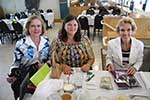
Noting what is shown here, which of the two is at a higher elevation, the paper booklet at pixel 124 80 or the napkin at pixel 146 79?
the paper booklet at pixel 124 80

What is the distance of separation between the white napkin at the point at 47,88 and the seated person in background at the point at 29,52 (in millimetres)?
580

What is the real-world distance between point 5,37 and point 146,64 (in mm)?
5615

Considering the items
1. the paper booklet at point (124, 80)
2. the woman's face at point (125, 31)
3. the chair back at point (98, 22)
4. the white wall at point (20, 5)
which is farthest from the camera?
the white wall at point (20, 5)

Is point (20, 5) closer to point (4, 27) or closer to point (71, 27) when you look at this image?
point (4, 27)

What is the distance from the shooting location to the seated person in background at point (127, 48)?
2154 mm

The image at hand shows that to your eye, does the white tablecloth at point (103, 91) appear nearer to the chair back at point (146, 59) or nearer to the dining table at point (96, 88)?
the dining table at point (96, 88)

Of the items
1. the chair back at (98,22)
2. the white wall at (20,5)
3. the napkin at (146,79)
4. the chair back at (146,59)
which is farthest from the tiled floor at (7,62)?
the white wall at (20,5)

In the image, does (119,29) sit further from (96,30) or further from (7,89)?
(96,30)

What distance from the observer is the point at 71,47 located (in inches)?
87.7

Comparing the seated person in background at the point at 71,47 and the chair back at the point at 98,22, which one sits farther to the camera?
the chair back at the point at 98,22

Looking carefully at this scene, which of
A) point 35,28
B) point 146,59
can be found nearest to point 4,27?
point 35,28

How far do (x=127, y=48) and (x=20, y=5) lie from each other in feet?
27.2

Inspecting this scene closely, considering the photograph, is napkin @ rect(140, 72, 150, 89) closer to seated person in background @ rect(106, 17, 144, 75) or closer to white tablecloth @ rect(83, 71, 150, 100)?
white tablecloth @ rect(83, 71, 150, 100)

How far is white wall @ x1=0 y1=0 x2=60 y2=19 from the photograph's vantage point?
958 cm
